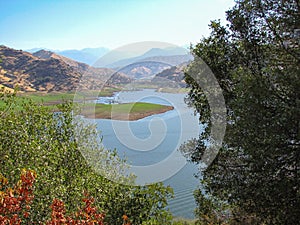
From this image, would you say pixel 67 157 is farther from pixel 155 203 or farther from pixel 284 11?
pixel 284 11

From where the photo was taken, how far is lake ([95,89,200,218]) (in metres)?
14.4

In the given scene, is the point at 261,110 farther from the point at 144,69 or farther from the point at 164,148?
the point at 164,148

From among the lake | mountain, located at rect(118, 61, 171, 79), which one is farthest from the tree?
the lake

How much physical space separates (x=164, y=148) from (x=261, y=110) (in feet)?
59.1

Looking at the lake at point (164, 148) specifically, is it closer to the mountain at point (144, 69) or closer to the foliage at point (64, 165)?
the mountain at point (144, 69)

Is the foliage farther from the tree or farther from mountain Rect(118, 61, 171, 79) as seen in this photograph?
mountain Rect(118, 61, 171, 79)

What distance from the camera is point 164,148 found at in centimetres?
2345

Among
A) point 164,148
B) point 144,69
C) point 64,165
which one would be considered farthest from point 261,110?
point 164,148

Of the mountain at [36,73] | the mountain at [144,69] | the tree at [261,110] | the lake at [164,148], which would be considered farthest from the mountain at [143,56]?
the mountain at [36,73]

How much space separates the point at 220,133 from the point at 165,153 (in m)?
14.2

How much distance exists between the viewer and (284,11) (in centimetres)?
640

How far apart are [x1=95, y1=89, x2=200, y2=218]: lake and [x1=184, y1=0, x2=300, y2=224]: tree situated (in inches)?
193

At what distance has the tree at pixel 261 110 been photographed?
5609 mm

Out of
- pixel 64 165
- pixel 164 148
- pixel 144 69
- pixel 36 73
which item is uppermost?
pixel 36 73
